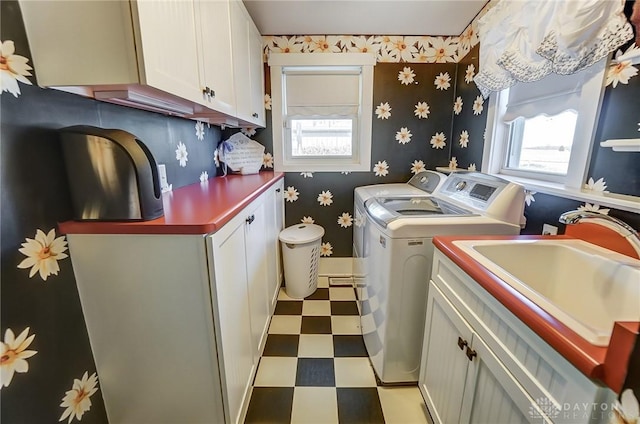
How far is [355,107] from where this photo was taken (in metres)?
2.50

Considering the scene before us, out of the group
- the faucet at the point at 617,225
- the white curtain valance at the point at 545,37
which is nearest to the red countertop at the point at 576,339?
the faucet at the point at 617,225

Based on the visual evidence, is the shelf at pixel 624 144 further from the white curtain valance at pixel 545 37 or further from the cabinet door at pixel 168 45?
the cabinet door at pixel 168 45

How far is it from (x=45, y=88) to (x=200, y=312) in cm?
84

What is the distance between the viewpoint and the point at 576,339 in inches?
20.9

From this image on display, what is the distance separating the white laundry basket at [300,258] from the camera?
87.0 inches

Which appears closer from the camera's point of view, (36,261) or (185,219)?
(36,261)

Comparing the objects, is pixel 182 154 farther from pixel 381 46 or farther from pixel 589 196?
pixel 589 196

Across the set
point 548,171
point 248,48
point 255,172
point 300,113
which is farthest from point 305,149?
point 548,171

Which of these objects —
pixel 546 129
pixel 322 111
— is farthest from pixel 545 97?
pixel 322 111

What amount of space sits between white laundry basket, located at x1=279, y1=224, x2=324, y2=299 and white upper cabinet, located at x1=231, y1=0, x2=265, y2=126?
923 mm

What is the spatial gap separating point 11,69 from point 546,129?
2200mm

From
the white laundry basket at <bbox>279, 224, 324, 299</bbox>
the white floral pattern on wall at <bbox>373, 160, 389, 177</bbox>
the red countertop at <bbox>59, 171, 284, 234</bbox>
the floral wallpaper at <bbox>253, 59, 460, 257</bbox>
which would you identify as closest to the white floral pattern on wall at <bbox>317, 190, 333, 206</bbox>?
the floral wallpaper at <bbox>253, 59, 460, 257</bbox>

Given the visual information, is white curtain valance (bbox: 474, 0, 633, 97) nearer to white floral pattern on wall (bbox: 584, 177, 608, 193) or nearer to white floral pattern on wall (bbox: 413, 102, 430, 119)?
white floral pattern on wall (bbox: 584, 177, 608, 193)

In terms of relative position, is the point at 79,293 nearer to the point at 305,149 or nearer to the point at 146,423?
the point at 146,423
